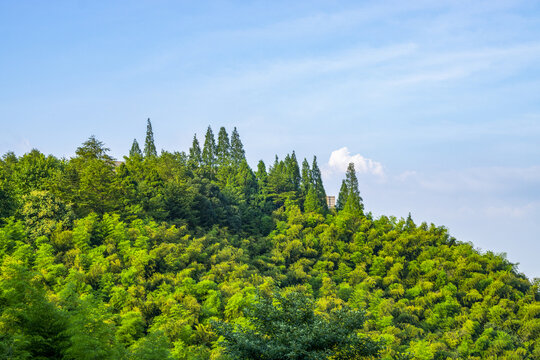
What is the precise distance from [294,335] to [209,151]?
1555 inches

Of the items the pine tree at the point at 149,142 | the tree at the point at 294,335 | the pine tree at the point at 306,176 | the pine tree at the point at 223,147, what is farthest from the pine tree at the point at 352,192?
the tree at the point at 294,335

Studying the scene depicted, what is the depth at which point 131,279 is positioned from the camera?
68.5ft

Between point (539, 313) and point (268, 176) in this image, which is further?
point (268, 176)

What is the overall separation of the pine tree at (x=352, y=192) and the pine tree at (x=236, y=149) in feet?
35.4

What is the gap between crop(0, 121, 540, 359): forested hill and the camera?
35.8 feet

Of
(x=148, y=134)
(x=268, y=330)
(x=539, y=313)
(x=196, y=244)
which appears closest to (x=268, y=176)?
(x=148, y=134)

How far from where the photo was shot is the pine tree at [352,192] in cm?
4117

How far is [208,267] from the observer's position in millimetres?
25641

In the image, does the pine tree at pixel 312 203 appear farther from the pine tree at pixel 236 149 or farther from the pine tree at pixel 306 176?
the pine tree at pixel 236 149

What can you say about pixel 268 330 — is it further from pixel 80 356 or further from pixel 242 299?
pixel 242 299

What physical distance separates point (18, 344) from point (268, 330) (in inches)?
190

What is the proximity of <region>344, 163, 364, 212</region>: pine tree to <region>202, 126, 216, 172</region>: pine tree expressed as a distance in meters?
13.7

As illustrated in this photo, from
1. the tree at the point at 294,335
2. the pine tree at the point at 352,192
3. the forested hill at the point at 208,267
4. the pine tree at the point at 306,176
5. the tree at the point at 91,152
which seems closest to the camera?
the tree at the point at 294,335

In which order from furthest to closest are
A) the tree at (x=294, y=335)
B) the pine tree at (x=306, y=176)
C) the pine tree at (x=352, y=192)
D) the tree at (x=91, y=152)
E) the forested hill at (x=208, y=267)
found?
the pine tree at (x=306, y=176)
the pine tree at (x=352, y=192)
the tree at (x=91, y=152)
the forested hill at (x=208, y=267)
the tree at (x=294, y=335)
